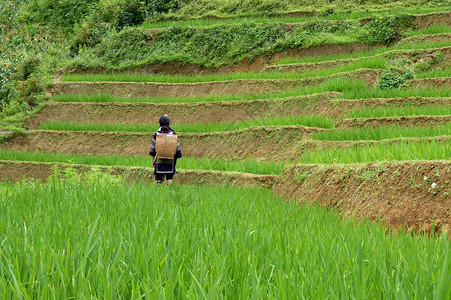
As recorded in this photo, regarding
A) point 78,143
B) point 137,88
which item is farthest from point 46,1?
point 78,143

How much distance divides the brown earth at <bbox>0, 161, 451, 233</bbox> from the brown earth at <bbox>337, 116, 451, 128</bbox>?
7.23 ft

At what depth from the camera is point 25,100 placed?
16.3 m

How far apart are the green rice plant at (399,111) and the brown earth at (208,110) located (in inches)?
11.1

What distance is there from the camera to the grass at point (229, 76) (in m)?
11.5

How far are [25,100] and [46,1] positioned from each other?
31.1 ft

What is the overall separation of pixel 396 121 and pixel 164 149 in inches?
146

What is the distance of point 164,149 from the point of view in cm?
770

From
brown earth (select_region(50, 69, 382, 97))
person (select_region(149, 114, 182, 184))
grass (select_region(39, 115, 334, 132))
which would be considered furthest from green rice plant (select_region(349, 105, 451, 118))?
person (select_region(149, 114, 182, 184))

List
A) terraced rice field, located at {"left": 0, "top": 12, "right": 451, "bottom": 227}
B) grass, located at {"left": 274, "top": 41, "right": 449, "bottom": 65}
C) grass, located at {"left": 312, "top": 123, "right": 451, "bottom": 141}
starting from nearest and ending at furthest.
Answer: terraced rice field, located at {"left": 0, "top": 12, "right": 451, "bottom": 227}
grass, located at {"left": 312, "top": 123, "right": 451, "bottom": 141}
grass, located at {"left": 274, "top": 41, "right": 449, "bottom": 65}

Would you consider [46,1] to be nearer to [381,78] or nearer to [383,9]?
[383,9]

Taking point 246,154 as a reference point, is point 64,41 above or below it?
above

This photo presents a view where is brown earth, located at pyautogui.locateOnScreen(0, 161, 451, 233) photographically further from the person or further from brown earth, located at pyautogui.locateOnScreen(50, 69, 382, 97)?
brown earth, located at pyautogui.locateOnScreen(50, 69, 382, 97)

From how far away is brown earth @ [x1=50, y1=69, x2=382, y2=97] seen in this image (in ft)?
38.6

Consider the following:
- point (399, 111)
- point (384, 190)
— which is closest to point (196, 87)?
point (399, 111)
